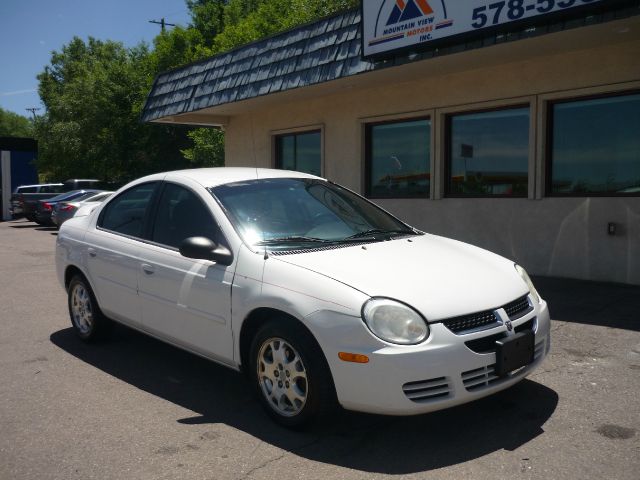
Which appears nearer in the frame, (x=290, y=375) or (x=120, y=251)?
(x=290, y=375)

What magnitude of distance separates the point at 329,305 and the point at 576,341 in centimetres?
315

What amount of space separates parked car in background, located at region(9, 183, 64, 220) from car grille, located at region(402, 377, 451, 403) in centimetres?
2405

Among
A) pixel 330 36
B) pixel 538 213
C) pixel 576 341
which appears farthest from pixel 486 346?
pixel 330 36

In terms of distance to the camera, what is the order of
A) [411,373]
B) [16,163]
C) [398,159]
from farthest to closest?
[16,163]
[398,159]
[411,373]

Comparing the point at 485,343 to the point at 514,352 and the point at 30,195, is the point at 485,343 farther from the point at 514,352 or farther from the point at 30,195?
the point at 30,195

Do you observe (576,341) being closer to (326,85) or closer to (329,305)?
(329,305)

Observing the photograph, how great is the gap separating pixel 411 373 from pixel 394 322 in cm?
29

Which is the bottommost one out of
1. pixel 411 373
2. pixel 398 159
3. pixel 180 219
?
pixel 411 373

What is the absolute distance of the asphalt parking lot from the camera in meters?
3.28

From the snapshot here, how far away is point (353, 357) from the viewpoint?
3.33m

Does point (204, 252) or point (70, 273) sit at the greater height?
point (204, 252)

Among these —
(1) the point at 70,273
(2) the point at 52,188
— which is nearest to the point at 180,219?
(1) the point at 70,273

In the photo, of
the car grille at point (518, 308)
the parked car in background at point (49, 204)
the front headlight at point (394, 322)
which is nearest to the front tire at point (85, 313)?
the front headlight at point (394, 322)

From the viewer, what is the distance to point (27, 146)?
107ft
